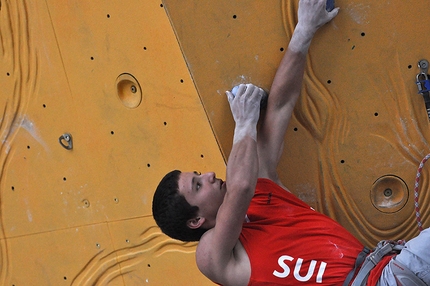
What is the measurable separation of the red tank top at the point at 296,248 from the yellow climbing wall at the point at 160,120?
27 cm

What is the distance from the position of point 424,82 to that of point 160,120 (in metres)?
1.13

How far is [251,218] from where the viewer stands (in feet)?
7.13

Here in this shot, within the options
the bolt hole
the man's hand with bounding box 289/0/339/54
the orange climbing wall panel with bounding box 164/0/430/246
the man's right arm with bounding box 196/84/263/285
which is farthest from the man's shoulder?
the man's hand with bounding box 289/0/339/54

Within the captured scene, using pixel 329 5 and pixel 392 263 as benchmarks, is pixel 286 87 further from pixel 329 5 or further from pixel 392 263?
pixel 392 263

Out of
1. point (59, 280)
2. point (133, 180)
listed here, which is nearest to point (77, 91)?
point (133, 180)

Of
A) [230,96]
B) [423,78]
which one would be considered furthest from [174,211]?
[423,78]

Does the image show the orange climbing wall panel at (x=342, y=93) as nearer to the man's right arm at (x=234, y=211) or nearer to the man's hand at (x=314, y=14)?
the man's hand at (x=314, y=14)

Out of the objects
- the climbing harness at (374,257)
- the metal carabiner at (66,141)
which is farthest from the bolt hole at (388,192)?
the metal carabiner at (66,141)

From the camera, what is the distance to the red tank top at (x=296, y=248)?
6.54ft

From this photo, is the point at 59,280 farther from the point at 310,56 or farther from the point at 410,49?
the point at 410,49

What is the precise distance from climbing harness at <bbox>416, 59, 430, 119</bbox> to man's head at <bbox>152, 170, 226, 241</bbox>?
79 centimetres

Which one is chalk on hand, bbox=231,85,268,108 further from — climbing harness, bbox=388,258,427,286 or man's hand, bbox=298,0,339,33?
climbing harness, bbox=388,258,427,286

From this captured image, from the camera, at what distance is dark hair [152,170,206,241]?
2.10 m

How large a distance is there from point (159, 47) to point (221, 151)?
1.74ft
